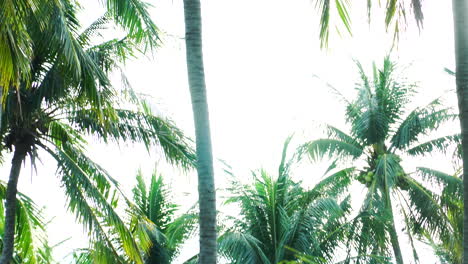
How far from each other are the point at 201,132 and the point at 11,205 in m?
7.32

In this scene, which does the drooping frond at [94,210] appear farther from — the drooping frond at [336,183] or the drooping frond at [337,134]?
the drooping frond at [337,134]

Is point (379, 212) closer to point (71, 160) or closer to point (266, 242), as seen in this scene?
point (266, 242)

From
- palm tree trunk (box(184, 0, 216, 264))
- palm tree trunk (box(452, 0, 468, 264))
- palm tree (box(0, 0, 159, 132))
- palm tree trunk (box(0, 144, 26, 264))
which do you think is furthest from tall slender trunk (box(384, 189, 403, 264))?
palm tree trunk (box(452, 0, 468, 264))

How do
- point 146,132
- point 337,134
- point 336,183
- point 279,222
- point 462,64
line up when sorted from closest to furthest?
point 462,64
point 146,132
point 279,222
point 336,183
point 337,134

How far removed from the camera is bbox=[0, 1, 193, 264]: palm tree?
13.1m

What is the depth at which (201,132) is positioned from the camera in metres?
7.48

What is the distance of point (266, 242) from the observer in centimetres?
1833

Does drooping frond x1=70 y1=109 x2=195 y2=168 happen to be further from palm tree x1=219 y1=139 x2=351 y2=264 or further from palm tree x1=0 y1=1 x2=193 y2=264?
palm tree x1=219 y1=139 x2=351 y2=264

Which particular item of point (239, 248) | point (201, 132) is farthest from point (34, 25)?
point (239, 248)

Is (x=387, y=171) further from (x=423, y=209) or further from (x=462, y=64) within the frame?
(x=462, y=64)

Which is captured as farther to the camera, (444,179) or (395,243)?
(444,179)

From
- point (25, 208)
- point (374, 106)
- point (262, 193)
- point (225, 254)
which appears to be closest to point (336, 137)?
point (374, 106)

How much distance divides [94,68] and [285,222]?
819cm

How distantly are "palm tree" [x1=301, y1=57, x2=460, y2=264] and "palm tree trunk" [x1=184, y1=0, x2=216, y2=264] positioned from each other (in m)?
13.7
